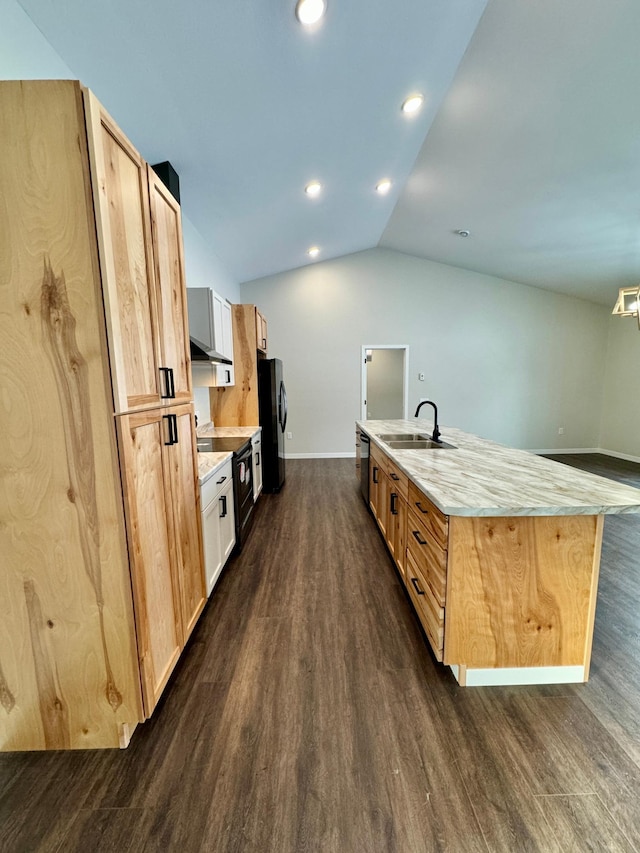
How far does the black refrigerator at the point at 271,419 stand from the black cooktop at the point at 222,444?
35.9 inches

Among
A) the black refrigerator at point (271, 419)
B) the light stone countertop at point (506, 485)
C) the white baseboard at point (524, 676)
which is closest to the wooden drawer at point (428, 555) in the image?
the light stone countertop at point (506, 485)

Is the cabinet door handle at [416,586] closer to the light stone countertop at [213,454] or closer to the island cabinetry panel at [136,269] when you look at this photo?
the light stone countertop at [213,454]

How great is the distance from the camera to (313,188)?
131 inches

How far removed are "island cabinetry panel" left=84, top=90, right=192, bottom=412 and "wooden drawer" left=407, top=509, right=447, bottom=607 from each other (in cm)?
138

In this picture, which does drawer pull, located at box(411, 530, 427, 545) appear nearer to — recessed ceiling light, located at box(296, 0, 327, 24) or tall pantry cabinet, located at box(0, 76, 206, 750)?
tall pantry cabinet, located at box(0, 76, 206, 750)

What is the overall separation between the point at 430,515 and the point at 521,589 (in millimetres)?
464

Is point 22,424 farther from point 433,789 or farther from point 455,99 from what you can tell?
point 455,99

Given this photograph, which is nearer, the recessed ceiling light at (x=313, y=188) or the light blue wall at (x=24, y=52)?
the light blue wall at (x=24, y=52)

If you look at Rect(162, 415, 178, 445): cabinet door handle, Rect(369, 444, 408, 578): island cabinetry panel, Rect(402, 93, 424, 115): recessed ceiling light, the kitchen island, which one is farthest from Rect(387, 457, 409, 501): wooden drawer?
Rect(402, 93, 424, 115): recessed ceiling light

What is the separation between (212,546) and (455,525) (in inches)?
57.8

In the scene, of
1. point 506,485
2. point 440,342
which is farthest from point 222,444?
point 440,342

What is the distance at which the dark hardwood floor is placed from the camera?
1.02 metres

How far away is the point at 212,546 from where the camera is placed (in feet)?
6.97

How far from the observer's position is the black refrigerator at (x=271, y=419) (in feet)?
13.6
